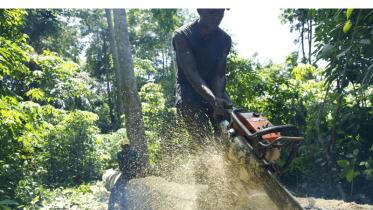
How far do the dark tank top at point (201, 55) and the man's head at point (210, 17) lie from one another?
4.3 inches

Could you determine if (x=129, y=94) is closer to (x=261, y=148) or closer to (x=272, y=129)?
(x=261, y=148)

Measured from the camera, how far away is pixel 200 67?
13.3ft

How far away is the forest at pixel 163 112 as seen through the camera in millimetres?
3955

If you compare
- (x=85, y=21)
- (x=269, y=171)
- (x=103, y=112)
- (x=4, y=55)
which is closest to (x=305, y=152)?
(x=269, y=171)

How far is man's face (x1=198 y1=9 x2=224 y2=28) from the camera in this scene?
379 centimetres

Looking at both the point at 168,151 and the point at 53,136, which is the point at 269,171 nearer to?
the point at 168,151

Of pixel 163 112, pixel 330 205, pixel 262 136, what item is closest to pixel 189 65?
pixel 262 136

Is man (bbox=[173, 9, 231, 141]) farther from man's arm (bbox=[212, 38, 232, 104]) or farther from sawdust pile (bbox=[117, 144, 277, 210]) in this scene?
sawdust pile (bbox=[117, 144, 277, 210])

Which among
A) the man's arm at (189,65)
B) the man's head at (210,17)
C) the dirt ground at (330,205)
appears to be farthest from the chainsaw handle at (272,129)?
the dirt ground at (330,205)

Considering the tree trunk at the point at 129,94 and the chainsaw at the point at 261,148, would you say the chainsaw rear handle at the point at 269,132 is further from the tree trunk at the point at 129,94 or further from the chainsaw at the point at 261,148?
the tree trunk at the point at 129,94

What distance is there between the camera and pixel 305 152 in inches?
275

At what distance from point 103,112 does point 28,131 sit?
25.9 m

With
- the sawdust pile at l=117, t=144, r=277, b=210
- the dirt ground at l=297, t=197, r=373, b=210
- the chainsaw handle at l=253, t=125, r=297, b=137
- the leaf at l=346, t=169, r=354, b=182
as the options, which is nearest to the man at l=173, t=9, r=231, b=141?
the sawdust pile at l=117, t=144, r=277, b=210

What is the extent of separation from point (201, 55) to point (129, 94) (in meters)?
5.43
